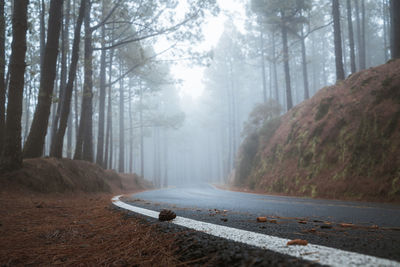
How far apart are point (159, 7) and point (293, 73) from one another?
3039 centimetres

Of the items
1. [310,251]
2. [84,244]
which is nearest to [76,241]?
[84,244]

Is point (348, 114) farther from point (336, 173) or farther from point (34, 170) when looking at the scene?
point (34, 170)

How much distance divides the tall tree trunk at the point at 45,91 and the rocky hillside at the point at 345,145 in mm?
9523

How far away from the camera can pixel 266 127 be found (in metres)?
19.4

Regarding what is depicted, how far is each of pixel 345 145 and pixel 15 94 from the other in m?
10.6

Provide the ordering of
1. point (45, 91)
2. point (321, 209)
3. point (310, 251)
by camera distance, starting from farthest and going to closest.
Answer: point (45, 91) → point (321, 209) → point (310, 251)

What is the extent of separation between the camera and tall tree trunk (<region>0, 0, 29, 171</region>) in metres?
7.41

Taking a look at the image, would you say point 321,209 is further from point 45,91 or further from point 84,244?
point 45,91

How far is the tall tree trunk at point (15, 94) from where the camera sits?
7410mm

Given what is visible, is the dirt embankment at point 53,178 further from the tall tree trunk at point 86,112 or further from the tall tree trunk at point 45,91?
the tall tree trunk at point 86,112

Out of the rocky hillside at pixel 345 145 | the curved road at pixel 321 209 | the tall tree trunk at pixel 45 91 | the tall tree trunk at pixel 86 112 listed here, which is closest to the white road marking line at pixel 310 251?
the curved road at pixel 321 209

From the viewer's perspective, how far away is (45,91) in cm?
912

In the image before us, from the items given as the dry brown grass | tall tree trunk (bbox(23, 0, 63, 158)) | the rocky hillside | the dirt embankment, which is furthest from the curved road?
tall tree trunk (bbox(23, 0, 63, 158))

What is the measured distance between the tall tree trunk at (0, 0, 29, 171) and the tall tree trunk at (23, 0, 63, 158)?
1370 mm
